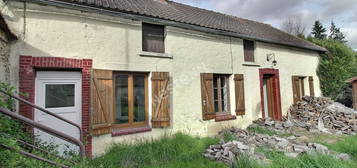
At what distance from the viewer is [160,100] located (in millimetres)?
5793

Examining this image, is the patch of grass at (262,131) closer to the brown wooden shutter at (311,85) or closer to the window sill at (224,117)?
the window sill at (224,117)

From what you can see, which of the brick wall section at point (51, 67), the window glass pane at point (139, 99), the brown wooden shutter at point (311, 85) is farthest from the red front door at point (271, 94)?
the brick wall section at point (51, 67)

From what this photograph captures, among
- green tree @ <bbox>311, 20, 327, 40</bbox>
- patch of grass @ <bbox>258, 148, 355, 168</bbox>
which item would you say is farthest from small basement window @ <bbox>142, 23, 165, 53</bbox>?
green tree @ <bbox>311, 20, 327, 40</bbox>

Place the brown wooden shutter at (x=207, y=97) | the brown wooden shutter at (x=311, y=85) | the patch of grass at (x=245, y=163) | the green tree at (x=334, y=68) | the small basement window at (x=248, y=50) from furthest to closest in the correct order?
1. the green tree at (x=334, y=68)
2. the brown wooden shutter at (x=311, y=85)
3. the small basement window at (x=248, y=50)
4. the brown wooden shutter at (x=207, y=97)
5. the patch of grass at (x=245, y=163)

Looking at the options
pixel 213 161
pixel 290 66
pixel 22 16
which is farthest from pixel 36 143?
pixel 290 66

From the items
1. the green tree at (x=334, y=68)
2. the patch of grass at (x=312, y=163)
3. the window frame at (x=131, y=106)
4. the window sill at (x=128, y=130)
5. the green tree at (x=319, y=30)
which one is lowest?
the patch of grass at (x=312, y=163)

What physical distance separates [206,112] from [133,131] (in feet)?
8.74

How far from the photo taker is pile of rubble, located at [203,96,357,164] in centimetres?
462

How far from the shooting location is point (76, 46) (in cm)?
476

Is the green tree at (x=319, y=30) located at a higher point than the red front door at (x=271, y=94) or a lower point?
higher

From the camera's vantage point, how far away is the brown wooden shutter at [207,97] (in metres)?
6.71

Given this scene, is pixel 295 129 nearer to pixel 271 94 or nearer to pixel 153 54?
pixel 271 94

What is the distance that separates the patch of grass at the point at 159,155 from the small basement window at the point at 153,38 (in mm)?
2829

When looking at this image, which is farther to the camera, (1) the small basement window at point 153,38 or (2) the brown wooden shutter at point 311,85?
(2) the brown wooden shutter at point 311,85
